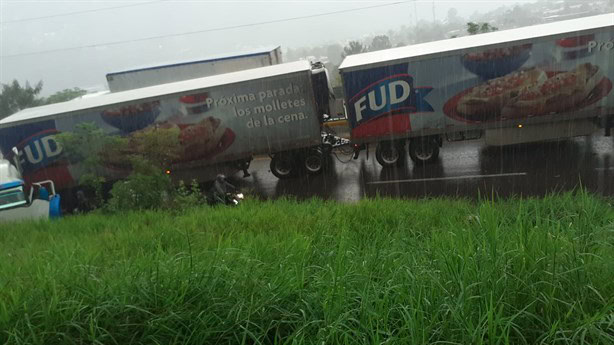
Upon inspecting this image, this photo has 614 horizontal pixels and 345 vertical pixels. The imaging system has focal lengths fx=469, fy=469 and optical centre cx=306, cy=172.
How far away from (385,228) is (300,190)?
25.0ft

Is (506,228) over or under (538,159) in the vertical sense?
over

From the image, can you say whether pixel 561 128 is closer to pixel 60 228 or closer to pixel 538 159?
pixel 538 159

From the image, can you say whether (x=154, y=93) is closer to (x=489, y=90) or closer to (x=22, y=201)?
(x=22, y=201)

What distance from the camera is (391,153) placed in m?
13.0

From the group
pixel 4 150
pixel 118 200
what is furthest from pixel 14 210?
pixel 4 150

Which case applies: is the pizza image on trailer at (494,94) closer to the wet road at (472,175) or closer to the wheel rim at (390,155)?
the wet road at (472,175)

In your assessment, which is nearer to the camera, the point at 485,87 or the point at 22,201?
the point at 22,201

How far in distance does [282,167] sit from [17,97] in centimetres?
1909

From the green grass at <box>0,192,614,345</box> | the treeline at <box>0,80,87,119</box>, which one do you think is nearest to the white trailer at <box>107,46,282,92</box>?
the treeline at <box>0,80,87,119</box>

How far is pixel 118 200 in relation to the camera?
344 inches

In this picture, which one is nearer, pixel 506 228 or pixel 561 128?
pixel 506 228

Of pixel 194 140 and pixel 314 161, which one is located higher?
pixel 194 140

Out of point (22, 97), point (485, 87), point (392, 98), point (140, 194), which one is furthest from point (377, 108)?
point (22, 97)

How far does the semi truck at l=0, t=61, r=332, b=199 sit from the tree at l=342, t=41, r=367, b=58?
7642 mm
